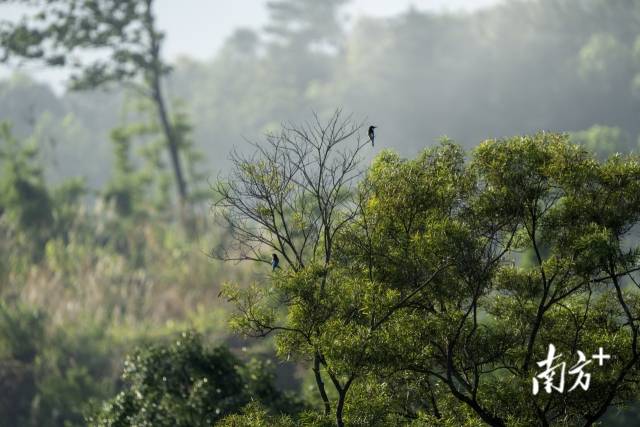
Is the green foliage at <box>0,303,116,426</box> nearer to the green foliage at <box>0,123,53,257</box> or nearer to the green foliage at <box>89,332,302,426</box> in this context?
the green foliage at <box>89,332,302,426</box>

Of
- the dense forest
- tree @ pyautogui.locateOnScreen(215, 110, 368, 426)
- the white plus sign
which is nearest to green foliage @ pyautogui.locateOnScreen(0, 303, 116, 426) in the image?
the dense forest

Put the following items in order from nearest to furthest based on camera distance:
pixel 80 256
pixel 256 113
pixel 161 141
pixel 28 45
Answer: pixel 80 256 → pixel 28 45 → pixel 161 141 → pixel 256 113

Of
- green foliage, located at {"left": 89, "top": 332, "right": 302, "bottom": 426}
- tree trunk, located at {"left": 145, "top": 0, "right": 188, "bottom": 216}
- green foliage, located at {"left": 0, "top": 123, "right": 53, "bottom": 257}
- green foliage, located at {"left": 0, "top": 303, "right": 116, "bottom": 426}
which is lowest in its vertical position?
green foliage, located at {"left": 89, "top": 332, "right": 302, "bottom": 426}

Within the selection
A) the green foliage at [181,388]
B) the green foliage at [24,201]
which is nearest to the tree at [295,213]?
the green foliage at [181,388]

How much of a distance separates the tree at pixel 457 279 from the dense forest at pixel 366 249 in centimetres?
3

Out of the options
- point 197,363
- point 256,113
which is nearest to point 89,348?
point 197,363

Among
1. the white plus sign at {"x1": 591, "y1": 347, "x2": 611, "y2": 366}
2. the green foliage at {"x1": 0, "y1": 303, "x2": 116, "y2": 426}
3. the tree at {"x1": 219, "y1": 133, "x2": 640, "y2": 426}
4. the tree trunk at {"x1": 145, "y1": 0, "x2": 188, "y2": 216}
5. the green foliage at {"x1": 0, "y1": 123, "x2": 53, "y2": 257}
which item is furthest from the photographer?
the tree trunk at {"x1": 145, "y1": 0, "x2": 188, "y2": 216}

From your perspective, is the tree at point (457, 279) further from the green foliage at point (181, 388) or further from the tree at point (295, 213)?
the green foliage at point (181, 388)

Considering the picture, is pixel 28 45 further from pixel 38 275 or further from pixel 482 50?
pixel 482 50

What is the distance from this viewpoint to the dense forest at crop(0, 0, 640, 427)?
36.1ft

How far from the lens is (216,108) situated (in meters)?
76.5

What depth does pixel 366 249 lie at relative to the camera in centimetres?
1154

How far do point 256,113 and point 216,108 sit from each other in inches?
316

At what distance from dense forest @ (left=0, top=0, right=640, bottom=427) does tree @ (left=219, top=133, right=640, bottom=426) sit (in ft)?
0.11
